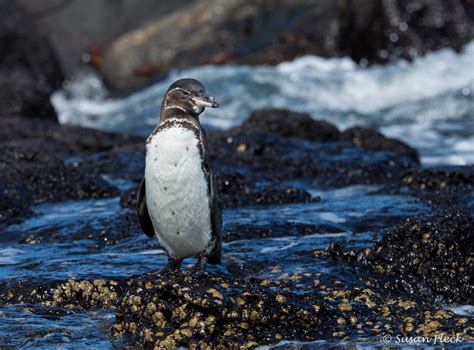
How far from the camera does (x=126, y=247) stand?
8.13m

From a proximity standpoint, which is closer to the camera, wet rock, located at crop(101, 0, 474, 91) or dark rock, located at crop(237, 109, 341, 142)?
dark rock, located at crop(237, 109, 341, 142)

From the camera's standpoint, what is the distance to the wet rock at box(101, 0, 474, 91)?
22078mm

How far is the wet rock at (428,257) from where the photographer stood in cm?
706

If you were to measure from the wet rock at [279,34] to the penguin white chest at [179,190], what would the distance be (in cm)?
1637

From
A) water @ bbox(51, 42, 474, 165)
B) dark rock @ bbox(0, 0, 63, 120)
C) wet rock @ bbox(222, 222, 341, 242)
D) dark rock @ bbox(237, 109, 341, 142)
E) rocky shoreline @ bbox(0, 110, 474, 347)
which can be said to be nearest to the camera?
rocky shoreline @ bbox(0, 110, 474, 347)

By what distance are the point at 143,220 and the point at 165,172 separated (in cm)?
72

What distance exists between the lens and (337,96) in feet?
68.2

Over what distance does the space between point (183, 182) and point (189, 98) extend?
1.96ft

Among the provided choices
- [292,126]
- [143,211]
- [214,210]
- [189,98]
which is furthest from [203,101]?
[292,126]

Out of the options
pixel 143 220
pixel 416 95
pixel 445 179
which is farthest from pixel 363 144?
pixel 416 95

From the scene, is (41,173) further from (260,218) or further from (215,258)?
(215,258)
